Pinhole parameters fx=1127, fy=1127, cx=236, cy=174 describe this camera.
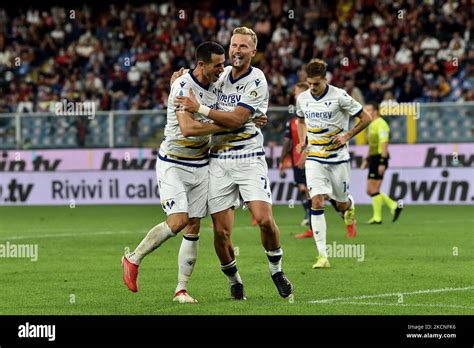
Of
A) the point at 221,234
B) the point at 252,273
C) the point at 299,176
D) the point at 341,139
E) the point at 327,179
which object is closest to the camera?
the point at 221,234

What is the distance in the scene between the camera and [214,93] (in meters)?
10.7

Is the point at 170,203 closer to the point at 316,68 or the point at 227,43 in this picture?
the point at 316,68

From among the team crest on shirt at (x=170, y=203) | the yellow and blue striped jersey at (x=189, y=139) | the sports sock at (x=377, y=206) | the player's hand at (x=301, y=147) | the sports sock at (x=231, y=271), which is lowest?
the sports sock at (x=377, y=206)

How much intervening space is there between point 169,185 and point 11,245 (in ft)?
23.6

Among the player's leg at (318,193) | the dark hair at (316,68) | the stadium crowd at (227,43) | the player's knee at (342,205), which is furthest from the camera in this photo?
the stadium crowd at (227,43)

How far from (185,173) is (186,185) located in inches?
4.5

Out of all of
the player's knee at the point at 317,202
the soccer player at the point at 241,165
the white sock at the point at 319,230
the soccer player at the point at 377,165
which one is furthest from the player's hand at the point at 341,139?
the soccer player at the point at 377,165

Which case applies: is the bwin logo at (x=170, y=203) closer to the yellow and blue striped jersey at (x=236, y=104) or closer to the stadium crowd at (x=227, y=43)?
the yellow and blue striped jersey at (x=236, y=104)

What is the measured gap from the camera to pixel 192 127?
10266 millimetres

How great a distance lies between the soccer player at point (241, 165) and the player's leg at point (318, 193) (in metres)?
3.48

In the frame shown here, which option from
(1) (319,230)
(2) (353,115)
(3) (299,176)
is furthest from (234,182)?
(3) (299,176)

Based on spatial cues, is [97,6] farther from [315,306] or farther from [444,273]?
[315,306]

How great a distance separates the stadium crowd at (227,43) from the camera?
3033cm

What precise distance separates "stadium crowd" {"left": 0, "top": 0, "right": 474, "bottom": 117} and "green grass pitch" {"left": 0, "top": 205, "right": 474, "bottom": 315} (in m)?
8.85
